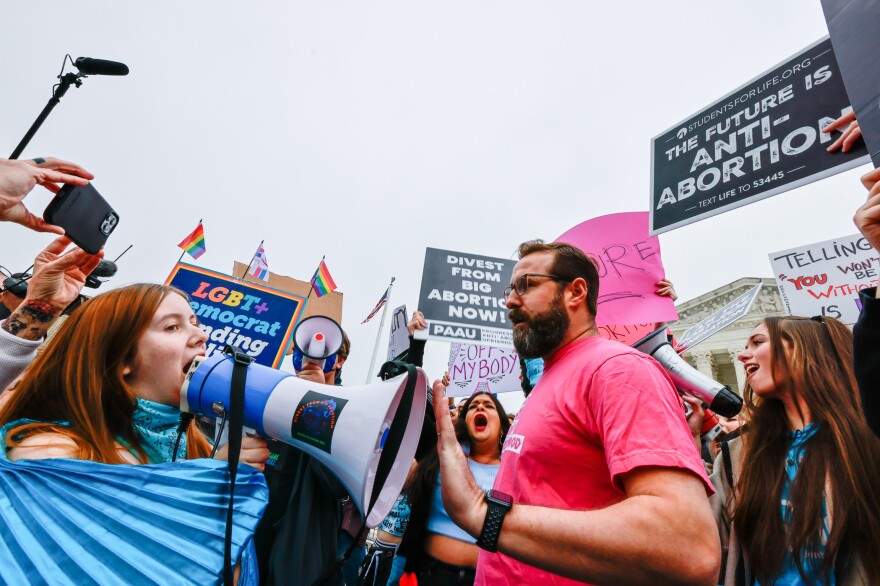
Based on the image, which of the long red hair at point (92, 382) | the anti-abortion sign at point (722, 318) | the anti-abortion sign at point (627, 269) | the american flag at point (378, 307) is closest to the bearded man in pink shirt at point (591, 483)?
the long red hair at point (92, 382)

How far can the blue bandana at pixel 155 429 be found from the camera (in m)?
1.64

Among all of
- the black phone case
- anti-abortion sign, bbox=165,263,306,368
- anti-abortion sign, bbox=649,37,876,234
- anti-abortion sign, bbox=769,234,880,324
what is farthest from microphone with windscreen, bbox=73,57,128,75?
anti-abortion sign, bbox=769,234,880,324

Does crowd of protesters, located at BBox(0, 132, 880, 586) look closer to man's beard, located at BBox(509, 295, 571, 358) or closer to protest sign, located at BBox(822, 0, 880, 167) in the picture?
man's beard, located at BBox(509, 295, 571, 358)

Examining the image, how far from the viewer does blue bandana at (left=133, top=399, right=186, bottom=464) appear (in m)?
1.64

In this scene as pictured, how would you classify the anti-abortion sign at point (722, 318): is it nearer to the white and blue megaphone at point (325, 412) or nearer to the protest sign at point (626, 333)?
the protest sign at point (626, 333)

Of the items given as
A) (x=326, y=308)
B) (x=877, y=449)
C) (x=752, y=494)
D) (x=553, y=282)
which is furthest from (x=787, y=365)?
(x=326, y=308)

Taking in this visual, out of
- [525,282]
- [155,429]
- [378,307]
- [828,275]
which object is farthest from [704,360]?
[155,429]

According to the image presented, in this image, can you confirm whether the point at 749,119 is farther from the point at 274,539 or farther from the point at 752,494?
the point at 274,539

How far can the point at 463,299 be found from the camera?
4367 millimetres

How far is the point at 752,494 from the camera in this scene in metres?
2.00

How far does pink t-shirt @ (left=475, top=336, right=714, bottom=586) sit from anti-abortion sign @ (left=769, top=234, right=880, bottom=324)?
420 cm

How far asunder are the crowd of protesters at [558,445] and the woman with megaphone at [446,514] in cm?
83

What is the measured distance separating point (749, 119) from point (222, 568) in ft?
11.3

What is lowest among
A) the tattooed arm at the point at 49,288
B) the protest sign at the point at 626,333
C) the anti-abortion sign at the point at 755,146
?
the tattooed arm at the point at 49,288
